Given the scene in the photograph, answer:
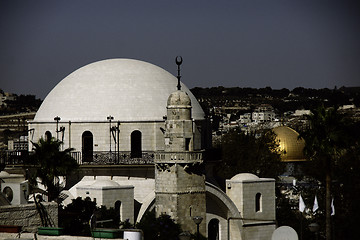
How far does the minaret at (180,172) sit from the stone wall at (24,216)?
14.2 metres

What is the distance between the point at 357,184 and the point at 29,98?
114 metres

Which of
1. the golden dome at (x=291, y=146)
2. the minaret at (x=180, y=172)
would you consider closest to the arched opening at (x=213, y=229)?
the minaret at (x=180, y=172)

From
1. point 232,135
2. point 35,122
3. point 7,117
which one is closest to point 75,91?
point 35,122

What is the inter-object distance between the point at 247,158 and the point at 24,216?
177 ft

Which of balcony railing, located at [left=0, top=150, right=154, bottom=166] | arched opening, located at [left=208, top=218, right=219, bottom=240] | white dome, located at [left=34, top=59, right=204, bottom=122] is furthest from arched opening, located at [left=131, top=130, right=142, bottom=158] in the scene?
arched opening, located at [left=208, top=218, right=219, bottom=240]

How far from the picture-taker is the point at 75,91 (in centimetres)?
6178

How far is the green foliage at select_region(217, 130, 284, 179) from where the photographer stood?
287ft

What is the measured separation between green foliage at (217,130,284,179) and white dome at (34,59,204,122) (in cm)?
2424

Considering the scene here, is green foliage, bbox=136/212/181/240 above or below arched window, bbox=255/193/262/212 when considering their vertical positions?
below

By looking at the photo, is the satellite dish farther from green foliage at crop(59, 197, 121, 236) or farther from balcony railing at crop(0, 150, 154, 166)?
balcony railing at crop(0, 150, 154, 166)

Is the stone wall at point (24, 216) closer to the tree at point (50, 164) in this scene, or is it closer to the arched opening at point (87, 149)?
the tree at point (50, 164)

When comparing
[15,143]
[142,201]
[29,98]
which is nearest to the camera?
[142,201]

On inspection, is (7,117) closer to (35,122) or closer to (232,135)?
(232,135)

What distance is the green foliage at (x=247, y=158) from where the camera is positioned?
287 ft
